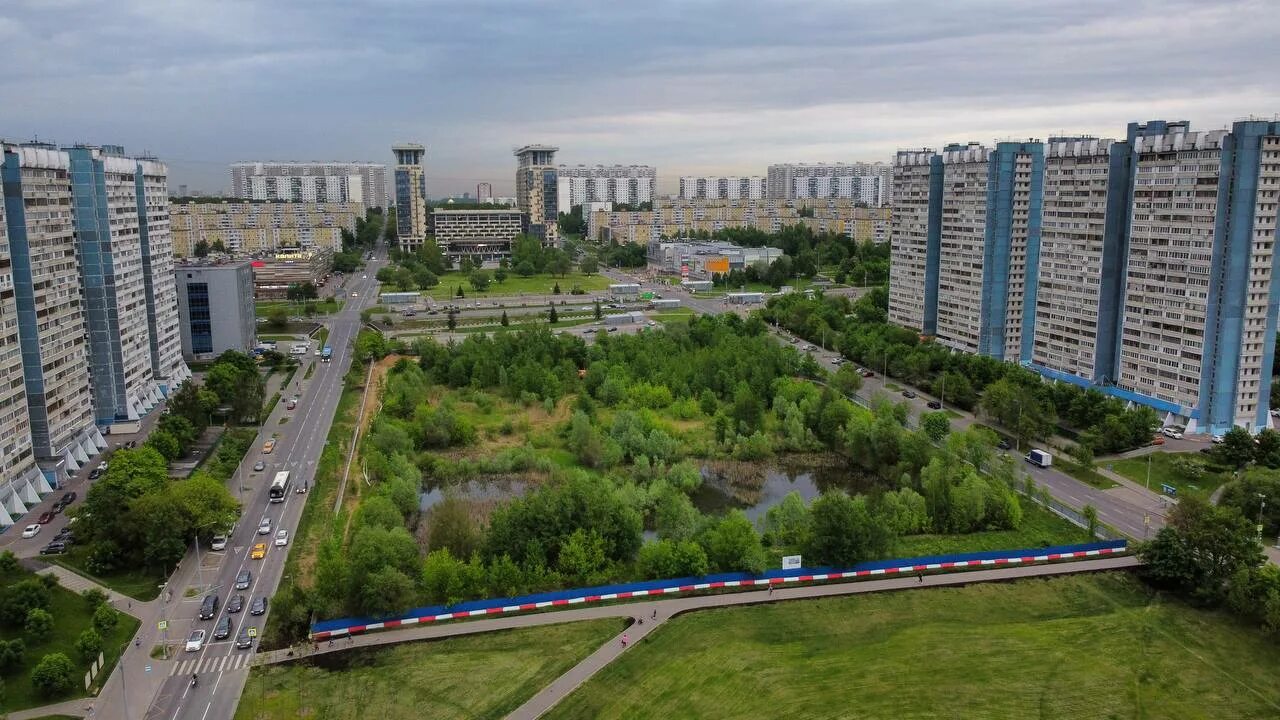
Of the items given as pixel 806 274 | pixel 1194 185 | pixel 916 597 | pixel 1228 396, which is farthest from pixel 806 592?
pixel 806 274

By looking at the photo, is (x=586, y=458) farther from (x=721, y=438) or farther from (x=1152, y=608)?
(x=1152, y=608)

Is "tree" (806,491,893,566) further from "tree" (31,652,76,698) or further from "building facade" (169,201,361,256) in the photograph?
"building facade" (169,201,361,256)

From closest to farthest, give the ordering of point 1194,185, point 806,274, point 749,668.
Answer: point 749,668 < point 1194,185 < point 806,274

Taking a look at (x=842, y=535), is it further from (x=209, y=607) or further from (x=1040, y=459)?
(x=209, y=607)

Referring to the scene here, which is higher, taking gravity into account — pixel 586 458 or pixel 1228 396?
pixel 1228 396

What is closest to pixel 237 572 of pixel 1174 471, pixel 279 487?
pixel 279 487

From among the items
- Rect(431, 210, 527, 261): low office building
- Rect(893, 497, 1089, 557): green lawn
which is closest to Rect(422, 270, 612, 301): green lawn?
Rect(431, 210, 527, 261): low office building
